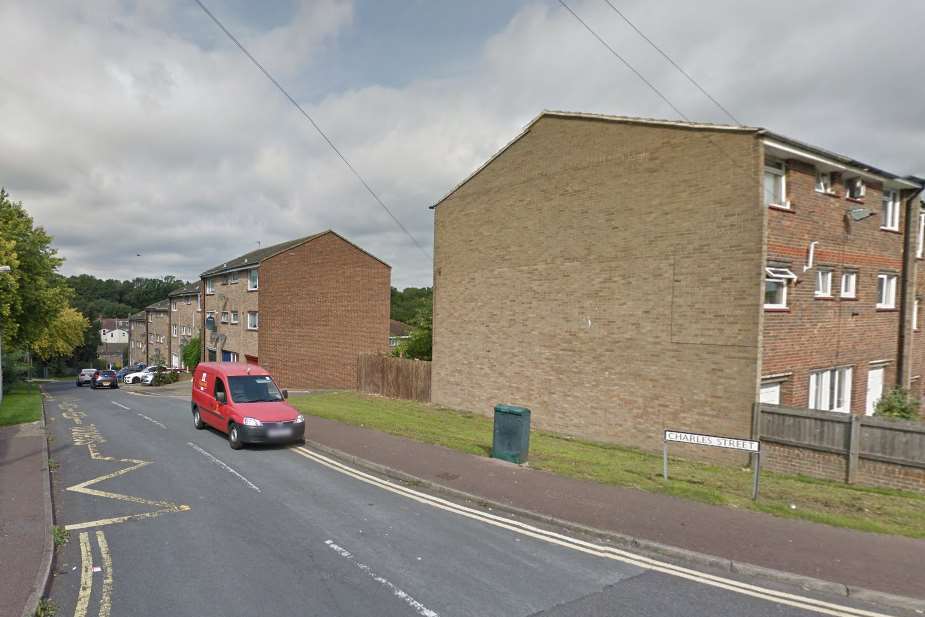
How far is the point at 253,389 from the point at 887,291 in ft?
60.0

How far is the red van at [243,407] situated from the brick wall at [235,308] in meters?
17.7

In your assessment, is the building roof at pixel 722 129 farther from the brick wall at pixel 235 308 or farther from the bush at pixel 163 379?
the bush at pixel 163 379


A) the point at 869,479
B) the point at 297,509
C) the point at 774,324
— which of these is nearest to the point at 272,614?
the point at 297,509

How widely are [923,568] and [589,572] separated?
11.9ft

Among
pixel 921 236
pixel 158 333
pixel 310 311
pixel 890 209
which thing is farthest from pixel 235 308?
pixel 921 236

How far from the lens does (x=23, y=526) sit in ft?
22.2

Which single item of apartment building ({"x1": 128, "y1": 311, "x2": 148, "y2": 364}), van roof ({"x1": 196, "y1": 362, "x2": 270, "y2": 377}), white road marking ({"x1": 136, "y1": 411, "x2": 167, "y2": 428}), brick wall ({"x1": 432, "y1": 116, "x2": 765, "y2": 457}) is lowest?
apartment building ({"x1": 128, "y1": 311, "x2": 148, "y2": 364})

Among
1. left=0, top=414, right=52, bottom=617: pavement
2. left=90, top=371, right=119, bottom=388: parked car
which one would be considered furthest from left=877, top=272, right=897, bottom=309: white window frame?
left=90, top=371, right=119, bottom=388: parked car

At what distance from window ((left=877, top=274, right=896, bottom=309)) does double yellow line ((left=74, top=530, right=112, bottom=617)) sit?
19174 mm

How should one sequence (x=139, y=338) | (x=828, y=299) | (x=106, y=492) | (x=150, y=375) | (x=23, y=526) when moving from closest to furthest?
1. (x=23, y=526)
2. (x=106, y=492)
3. (x=828, y=299)
4. (x=150, y=375)
5. (x=139, y=338)

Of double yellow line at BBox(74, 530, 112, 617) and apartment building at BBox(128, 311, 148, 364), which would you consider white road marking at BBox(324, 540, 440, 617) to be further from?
apartment building at BBox(128, 311, 148, 364)

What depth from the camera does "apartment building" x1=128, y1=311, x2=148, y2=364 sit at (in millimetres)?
60500

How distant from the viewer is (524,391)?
16609 mm

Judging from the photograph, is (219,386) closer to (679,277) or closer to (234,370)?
(234,370)
